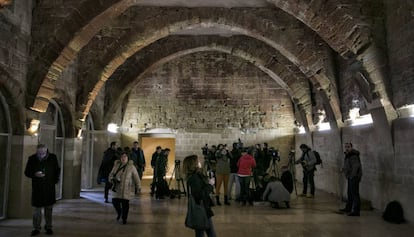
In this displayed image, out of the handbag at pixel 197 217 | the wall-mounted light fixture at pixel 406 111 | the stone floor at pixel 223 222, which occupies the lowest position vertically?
the stone floor at pixel 223 222

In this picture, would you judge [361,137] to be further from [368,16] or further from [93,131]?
[93,131]

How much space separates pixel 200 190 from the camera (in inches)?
143

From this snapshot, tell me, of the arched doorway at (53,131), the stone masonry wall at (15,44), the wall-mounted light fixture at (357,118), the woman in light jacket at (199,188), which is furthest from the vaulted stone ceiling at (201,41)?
the woman in light jacket at (199,188)

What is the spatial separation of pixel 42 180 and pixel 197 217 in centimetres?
249

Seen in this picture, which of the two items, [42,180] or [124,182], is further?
[124,182]

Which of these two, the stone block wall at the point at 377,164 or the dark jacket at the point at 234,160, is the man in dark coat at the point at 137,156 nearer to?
the dark jacket at the point at 234,160

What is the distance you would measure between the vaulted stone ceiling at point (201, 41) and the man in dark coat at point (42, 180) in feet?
5.21

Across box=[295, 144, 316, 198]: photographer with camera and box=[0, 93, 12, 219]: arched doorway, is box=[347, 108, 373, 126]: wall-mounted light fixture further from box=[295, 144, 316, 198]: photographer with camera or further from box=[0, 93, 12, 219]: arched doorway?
box=[0, 93, 12, 219]: arched doorway

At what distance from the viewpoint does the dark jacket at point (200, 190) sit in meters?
3.63

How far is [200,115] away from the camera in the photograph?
1305cm

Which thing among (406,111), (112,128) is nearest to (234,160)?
(406,111)

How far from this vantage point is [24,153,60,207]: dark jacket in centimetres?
472

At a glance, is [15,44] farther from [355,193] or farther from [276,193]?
[355,193]

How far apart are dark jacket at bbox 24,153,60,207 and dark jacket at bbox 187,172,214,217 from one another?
7.59 feet
